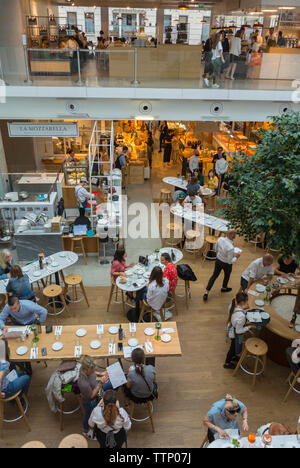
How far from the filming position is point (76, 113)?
10.0 metres

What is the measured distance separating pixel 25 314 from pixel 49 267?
1472mm

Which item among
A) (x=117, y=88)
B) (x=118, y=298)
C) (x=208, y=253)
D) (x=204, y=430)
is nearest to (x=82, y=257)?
(x=118, y=298)

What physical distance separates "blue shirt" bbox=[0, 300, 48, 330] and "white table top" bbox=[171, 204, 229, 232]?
437 cm

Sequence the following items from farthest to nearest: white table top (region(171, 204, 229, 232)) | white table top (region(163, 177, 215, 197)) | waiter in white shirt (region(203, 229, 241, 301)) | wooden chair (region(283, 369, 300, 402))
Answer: white table top (region(163, 177, 215, 197)) < white table top (region(171, 204, 229, 232)) < waiter in white shirt (region(203, 229, 241, 301)) < wooden chair (region(283, 369, 300, 402))

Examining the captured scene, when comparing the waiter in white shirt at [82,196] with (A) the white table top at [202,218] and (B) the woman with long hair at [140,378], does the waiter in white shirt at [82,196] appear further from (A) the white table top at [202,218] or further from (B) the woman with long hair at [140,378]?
(B) the woman with long hair at [140,378]

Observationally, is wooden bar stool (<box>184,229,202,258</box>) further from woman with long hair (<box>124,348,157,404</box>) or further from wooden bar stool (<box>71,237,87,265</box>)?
woman with long hair (<box>124,348,157,404</box>)

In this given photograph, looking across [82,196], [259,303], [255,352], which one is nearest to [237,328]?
[255,352]

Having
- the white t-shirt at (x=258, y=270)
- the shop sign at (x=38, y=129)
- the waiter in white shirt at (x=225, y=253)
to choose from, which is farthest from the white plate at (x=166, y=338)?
the shop sign at (x=38, y=129)

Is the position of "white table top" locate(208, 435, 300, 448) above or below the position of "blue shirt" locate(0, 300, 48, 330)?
below

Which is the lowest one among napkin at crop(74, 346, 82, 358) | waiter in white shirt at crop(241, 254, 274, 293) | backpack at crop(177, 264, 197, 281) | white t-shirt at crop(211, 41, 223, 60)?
backpack at crop(177, 264, 197, 281)

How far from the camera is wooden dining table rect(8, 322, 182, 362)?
512 centimetres

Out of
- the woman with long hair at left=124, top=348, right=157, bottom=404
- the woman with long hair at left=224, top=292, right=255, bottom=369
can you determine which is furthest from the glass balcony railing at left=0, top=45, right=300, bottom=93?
the woman with long hair at left=124, top=348, right=157, bottom=404

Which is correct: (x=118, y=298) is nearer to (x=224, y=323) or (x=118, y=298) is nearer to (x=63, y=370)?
(x=224, y=323)
